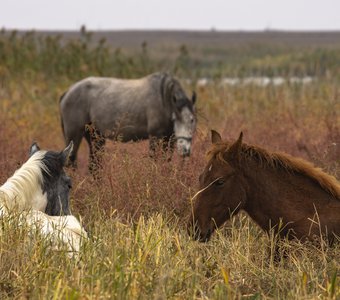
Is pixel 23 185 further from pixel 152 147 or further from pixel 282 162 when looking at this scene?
pixel 152 147

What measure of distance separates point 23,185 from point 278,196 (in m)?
1.85

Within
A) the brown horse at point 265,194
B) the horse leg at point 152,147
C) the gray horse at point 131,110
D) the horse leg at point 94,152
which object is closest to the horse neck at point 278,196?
the brown horse at point 265,194

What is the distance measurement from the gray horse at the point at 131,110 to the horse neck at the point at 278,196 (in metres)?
4.80

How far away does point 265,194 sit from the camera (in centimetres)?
636

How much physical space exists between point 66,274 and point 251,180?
5.70 feet

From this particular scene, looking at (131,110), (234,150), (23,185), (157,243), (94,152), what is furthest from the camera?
(131,110)

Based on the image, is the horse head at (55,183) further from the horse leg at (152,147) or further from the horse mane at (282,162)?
the horse leg at (152,147)

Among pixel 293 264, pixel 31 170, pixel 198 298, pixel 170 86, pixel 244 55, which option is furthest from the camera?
pixel 244 55

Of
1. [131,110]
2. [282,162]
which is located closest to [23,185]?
[282,162]

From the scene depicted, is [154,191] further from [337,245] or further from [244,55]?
[244,55]

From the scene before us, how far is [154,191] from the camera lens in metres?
7.89

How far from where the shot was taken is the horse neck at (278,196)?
6348 mm

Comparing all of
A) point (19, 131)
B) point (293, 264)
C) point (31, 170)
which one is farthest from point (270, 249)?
point (19, 131)

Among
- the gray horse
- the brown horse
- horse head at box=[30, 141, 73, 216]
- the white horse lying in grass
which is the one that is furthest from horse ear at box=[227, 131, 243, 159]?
the gray horse
